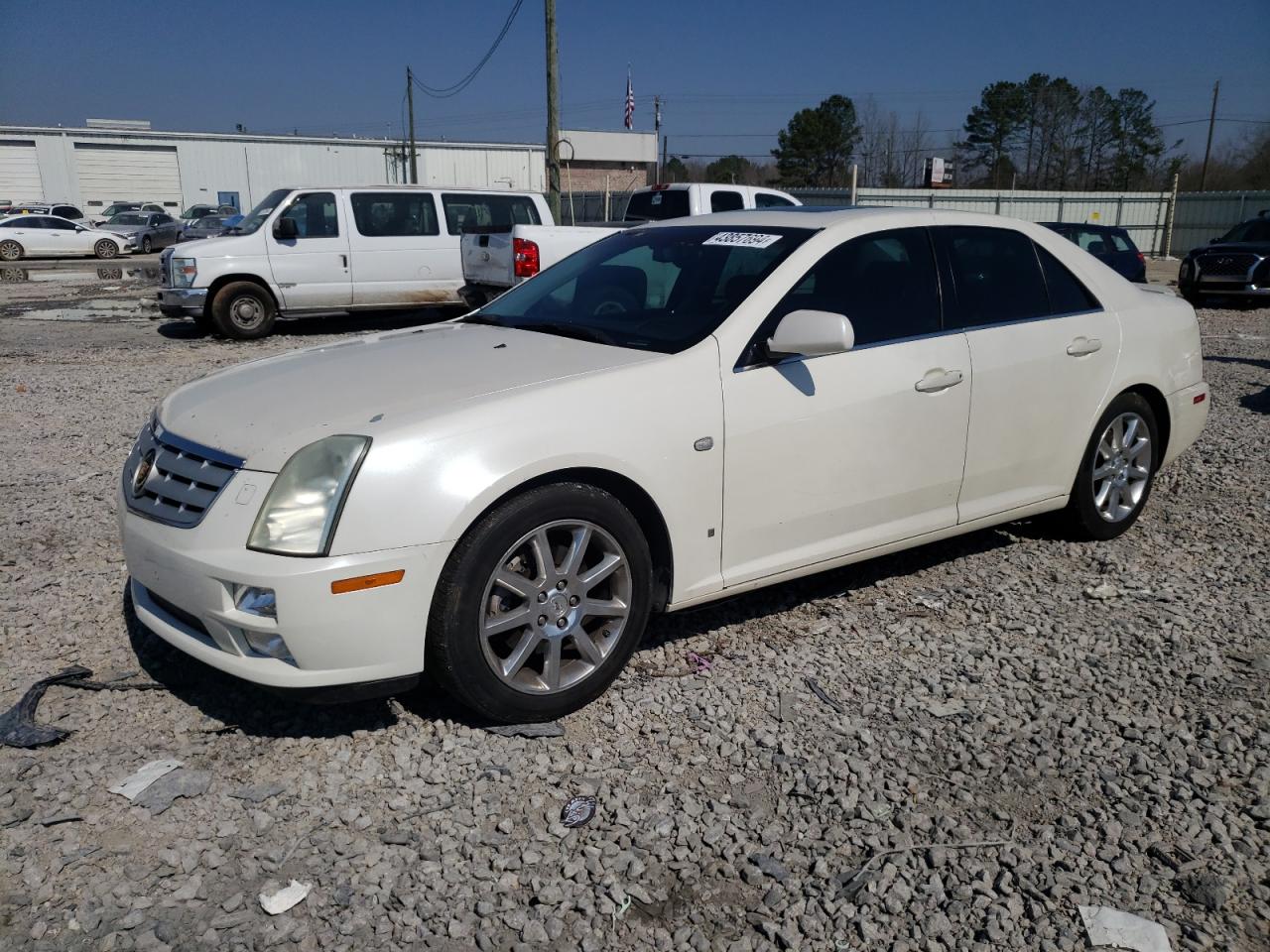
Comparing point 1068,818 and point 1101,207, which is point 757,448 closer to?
point 1068,818

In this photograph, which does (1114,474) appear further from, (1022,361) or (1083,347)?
(1022,361)

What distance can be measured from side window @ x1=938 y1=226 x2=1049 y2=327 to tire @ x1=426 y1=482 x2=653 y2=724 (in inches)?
Answer: 76.9

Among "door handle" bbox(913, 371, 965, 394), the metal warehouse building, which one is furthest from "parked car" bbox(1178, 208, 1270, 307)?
the metal warehouse building

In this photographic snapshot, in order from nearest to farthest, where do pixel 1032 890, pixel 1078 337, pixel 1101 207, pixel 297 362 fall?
1. pixel 1032 890
2. pixel 297 362
3. pixel 1078 337
4. pixel 1101 207

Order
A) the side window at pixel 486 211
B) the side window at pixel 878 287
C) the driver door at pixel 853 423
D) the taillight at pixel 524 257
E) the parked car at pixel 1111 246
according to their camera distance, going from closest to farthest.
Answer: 1. the driver door at pixel 853 423
2. the side window at pixel 878 287
3. the taillight at pixel 524 257
4. the side window at pixel 486 211
5. the parked car at pixel 1111 246

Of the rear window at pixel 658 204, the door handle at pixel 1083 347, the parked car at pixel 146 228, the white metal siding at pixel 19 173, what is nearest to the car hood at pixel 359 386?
the door handle at pixel 1083 347

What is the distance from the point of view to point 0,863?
2727 millimetres

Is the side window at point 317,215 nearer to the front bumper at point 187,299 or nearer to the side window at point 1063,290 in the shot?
the front bumper at point 187,299

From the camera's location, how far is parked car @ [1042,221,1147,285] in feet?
57.7

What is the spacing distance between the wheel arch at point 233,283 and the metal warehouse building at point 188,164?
4014 centimetres

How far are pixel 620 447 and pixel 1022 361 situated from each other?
212cm

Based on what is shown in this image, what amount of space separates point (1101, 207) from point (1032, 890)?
118ft

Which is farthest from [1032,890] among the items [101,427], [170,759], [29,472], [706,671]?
[101,427]

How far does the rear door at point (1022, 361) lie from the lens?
4.45 meters
